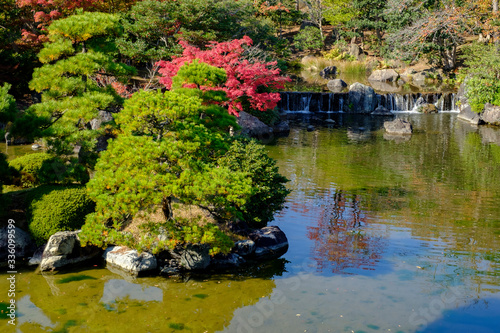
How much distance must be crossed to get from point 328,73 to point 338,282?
143 ft

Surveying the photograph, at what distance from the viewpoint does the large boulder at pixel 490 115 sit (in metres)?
34.4

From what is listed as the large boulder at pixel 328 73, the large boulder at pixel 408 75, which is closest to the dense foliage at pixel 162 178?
the large boulder at pixel 328 73

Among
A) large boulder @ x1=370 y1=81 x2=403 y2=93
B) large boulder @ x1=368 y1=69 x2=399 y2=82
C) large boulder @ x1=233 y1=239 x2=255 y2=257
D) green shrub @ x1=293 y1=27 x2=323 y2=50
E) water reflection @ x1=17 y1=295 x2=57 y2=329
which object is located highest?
green shrub @ x1=293 y1=27 x2=323 y2=50

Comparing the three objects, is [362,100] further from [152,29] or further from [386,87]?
[152,29]

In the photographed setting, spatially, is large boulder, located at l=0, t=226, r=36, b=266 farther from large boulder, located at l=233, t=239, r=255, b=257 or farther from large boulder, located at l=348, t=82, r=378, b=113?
large boulder, located at l=348, t=82, r=378, b=113

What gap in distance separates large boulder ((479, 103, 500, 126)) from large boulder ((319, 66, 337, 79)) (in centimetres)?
1947

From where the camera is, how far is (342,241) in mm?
13039

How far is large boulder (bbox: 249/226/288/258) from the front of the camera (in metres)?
12.3

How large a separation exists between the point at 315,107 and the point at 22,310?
116 feet

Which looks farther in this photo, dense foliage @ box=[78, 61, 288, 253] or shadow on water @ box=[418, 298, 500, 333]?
dense foliage @ box=[78, 61, 288, 253]

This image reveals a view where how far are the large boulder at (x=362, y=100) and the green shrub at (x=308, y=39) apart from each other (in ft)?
49.3

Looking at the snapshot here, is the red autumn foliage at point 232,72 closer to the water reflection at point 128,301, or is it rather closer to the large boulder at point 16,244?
the large boulder at point 16,244

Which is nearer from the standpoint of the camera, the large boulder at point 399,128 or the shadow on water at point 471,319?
the shadow on water at point 471,319

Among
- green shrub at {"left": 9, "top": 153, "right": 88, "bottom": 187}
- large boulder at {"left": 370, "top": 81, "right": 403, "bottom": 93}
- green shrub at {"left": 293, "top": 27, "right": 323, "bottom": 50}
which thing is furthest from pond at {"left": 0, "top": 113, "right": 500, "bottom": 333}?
green shrub at {"left": 293, "top": 27, "right": 323, "bottom": 50}
